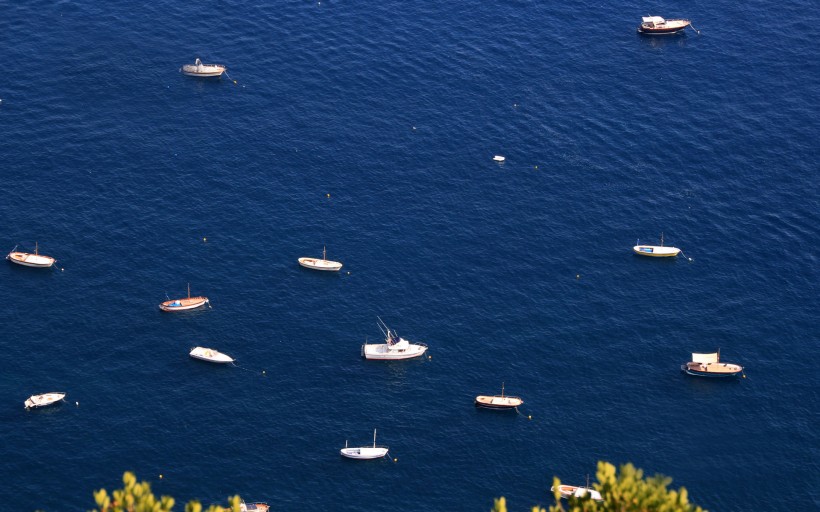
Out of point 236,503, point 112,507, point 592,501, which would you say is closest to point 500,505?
point 592,501

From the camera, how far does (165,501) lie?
12625 cm

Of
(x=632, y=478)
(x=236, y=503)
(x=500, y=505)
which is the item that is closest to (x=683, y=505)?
(x=632, y=478)

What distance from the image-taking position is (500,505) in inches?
4889

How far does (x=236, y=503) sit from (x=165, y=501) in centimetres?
688

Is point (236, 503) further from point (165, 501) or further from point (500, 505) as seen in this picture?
point (500, 505)

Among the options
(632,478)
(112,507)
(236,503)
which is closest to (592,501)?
(632,478)

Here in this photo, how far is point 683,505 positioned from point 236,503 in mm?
40045

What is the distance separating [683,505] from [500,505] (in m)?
17.0

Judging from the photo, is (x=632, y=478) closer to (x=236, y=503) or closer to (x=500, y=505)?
(x=500, y=505)

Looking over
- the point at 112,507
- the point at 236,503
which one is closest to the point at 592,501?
the point at 236,503

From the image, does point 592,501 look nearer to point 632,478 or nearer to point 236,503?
point 632,478

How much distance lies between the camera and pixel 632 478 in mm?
128875

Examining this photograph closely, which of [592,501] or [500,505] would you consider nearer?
[500,505]

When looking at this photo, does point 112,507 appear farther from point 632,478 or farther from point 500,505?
point 632,478
